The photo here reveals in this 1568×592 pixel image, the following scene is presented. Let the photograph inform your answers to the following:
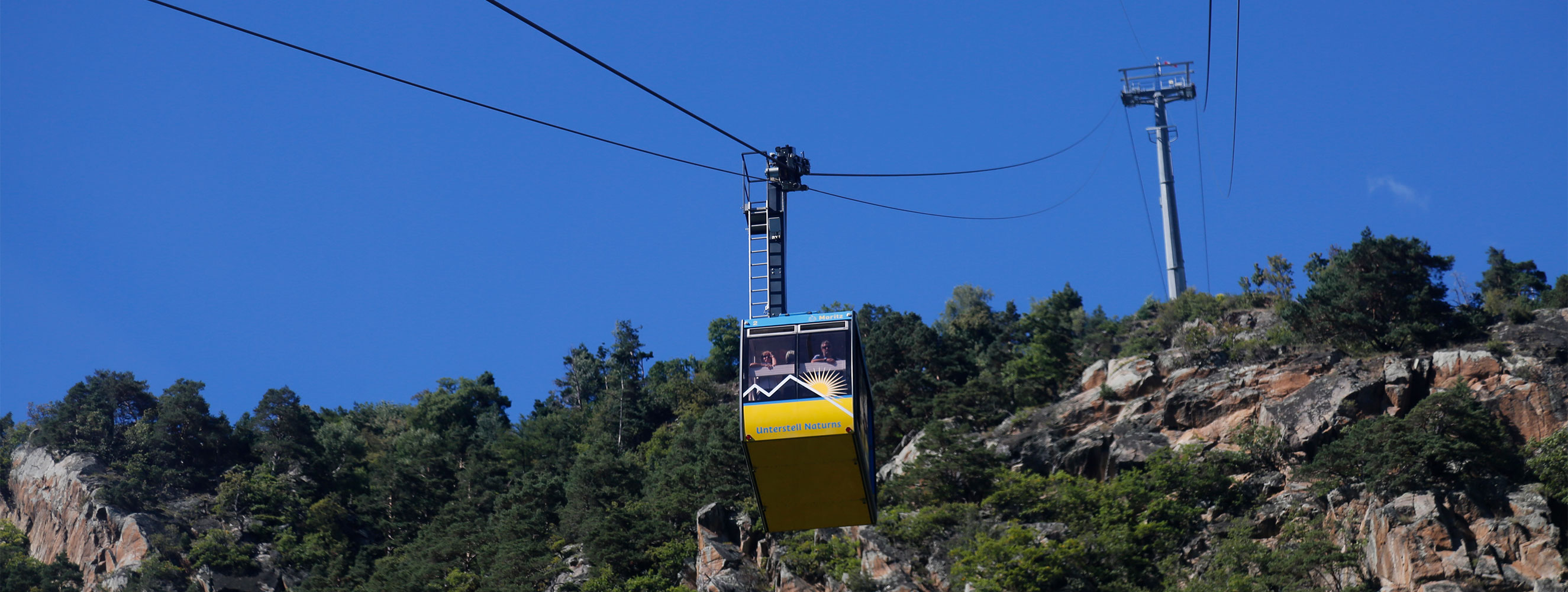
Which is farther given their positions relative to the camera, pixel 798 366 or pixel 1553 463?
pixel 1553 463

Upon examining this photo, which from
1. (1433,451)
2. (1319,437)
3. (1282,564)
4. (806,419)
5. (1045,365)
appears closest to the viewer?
(806,419)

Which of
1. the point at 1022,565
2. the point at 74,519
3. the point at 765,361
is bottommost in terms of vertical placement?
the point at 1022,565

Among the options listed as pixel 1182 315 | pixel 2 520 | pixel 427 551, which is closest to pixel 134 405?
pixel 2 520

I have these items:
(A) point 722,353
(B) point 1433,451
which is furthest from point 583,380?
(B) point 1433,451

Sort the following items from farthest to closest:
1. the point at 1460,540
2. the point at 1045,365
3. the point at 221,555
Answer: the point at 221,555
the point at 1045,365
the point at 1460,540

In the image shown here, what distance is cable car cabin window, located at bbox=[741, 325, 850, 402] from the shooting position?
2411 cm

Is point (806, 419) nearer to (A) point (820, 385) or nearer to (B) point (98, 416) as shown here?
(A) point (820, 385)

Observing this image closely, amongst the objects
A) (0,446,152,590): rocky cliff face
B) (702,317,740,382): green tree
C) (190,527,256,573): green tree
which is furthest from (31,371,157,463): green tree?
(702,317,740,382): green tree

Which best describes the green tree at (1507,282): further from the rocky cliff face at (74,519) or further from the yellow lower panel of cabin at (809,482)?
the rocky cliff face at (74,519)

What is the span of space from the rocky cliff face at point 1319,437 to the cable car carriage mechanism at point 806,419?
24.9 meters

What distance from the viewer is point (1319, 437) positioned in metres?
52.1

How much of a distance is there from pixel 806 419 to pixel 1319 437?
1342 inches

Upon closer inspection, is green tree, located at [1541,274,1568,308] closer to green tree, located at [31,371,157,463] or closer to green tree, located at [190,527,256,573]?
green tree, located at [190,527,256,573]

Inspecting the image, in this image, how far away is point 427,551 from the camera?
66.1m
